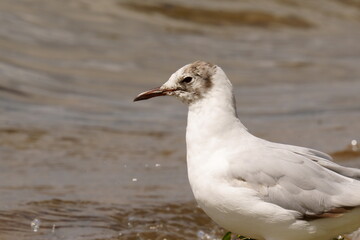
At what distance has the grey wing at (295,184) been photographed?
469 centimetres

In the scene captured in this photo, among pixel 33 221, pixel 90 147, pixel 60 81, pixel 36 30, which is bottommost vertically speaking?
pixel 33 221

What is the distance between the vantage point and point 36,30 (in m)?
14.8

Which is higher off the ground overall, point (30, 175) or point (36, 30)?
point (36, 30)

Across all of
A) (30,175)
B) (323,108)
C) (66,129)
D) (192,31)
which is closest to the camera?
(30,175)

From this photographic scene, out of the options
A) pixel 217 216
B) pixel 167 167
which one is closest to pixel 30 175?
pixel 167 167

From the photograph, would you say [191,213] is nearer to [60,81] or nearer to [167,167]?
[167,167]

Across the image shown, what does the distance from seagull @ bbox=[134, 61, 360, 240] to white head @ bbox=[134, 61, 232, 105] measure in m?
0.18

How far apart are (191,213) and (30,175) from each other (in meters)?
1.80

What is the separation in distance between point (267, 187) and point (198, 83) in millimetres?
764

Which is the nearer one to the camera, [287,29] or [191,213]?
[191,213]

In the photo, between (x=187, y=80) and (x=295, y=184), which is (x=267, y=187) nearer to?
(x=295, y=184)

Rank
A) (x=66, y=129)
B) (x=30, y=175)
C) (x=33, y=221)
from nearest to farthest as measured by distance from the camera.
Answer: (x=33, y=221) < (x=30, y=175) < (x=66, y=129)

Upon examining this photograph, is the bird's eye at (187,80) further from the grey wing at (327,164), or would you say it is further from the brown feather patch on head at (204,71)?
the grey wing at (327,164)

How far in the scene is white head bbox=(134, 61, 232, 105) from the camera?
5031 mm
